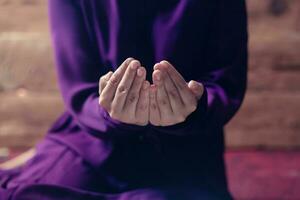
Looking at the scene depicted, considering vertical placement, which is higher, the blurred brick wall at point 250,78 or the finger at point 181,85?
the finger at point 181,85

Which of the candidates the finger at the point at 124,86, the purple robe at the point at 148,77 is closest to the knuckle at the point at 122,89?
the finger at the point at 124,86

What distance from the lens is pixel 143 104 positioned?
660mm

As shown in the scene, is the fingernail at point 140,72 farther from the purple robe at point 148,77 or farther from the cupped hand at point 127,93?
the purple robe at point 148,77

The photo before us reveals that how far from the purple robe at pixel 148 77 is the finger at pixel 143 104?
3.9 inches

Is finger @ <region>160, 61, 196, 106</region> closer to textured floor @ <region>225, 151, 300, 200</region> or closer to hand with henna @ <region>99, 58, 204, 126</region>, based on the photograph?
hand with henna @ <region>99, 58, 204, 126</region>

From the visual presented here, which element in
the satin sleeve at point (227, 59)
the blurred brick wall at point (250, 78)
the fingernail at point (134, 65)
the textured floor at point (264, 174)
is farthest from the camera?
the blurred brick wall at point (250, 78)

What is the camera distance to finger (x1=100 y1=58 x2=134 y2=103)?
0.64 meters

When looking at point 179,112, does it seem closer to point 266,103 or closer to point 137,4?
point 137,4

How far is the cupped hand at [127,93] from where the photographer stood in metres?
0.64

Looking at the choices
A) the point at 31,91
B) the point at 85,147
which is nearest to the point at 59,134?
the point at 85,147

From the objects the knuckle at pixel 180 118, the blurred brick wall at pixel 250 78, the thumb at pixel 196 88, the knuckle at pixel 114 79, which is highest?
the knuckle at pixel 114 79

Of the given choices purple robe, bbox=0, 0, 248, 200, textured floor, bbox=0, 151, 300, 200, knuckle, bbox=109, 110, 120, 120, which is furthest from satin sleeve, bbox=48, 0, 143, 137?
textured floor, bbox=0, 151, 300, 200

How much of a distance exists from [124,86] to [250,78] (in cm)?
94

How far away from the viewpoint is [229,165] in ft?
4.87
